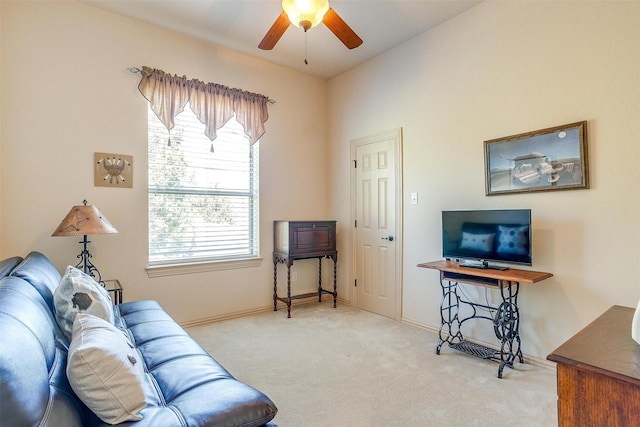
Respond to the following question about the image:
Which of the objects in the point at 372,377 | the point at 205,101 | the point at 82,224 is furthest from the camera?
the point at 205,101

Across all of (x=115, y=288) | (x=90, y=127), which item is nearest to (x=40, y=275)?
(x=115, y=288)

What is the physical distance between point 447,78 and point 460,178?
38.8 inches

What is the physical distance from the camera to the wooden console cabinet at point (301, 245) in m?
3.79

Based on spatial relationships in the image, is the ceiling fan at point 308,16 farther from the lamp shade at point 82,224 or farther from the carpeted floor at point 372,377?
the carpeted floor at point 372,377

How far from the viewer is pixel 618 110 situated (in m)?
2.18

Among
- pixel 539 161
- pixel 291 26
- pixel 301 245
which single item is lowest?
pixel 301 245

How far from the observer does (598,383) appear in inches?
35.0

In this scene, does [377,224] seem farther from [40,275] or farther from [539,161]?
[40,275]

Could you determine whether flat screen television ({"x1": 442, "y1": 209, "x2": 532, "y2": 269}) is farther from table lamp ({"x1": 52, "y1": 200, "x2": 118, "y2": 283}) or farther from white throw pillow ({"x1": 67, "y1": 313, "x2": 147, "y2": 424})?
table lamp ({"x1": 52, "y1": 200, "x2": 118, "y2": 283})

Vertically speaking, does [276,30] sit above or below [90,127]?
above

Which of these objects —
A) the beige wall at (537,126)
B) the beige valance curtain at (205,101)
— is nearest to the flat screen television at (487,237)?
the beige wall at (537,126)

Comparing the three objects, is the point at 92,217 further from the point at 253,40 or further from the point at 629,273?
the point at 629,273

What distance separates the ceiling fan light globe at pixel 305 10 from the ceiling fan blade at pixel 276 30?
0.15 metres

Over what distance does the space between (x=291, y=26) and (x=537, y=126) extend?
2.37m
